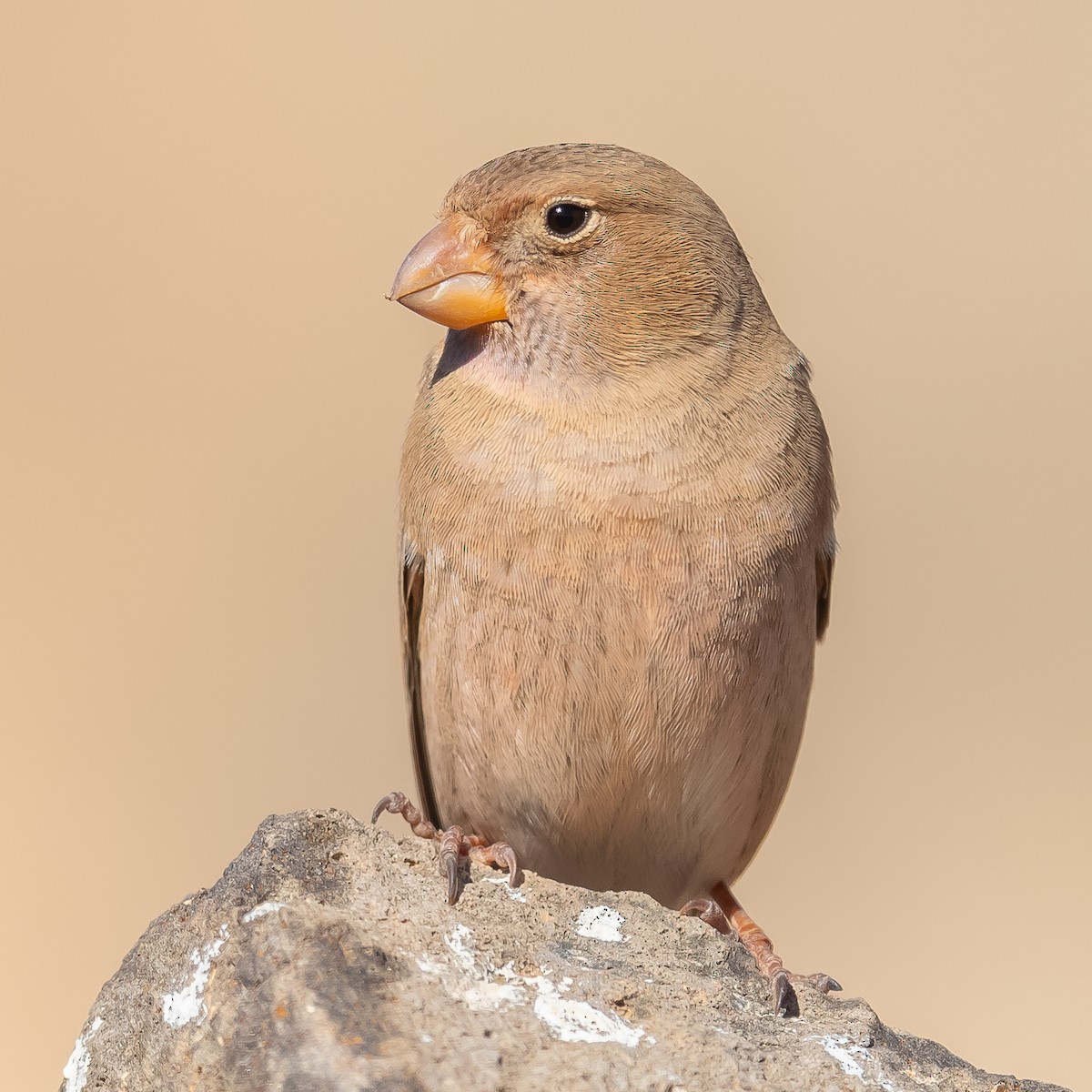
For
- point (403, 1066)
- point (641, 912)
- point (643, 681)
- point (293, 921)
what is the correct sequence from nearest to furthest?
point (403, 1066) < point (293, 921) < point (641, 912) < point (643, 681)

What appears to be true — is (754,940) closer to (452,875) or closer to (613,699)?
(613,699)

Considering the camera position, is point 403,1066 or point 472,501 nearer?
point 403,1066

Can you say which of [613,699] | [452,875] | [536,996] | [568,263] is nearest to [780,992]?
[536,996]

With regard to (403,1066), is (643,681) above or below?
above

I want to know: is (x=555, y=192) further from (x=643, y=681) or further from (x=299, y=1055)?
(x=299, y=1055)

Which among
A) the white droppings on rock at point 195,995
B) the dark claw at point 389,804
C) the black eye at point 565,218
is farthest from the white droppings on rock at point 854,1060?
the black eye at point 565,218

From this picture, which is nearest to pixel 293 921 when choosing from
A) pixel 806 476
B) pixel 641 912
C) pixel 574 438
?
pixel 641 912

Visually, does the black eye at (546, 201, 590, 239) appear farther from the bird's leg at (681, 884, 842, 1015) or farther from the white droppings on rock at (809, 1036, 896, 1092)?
the white droppings on rock at (809, 1036, 896, 1092)
